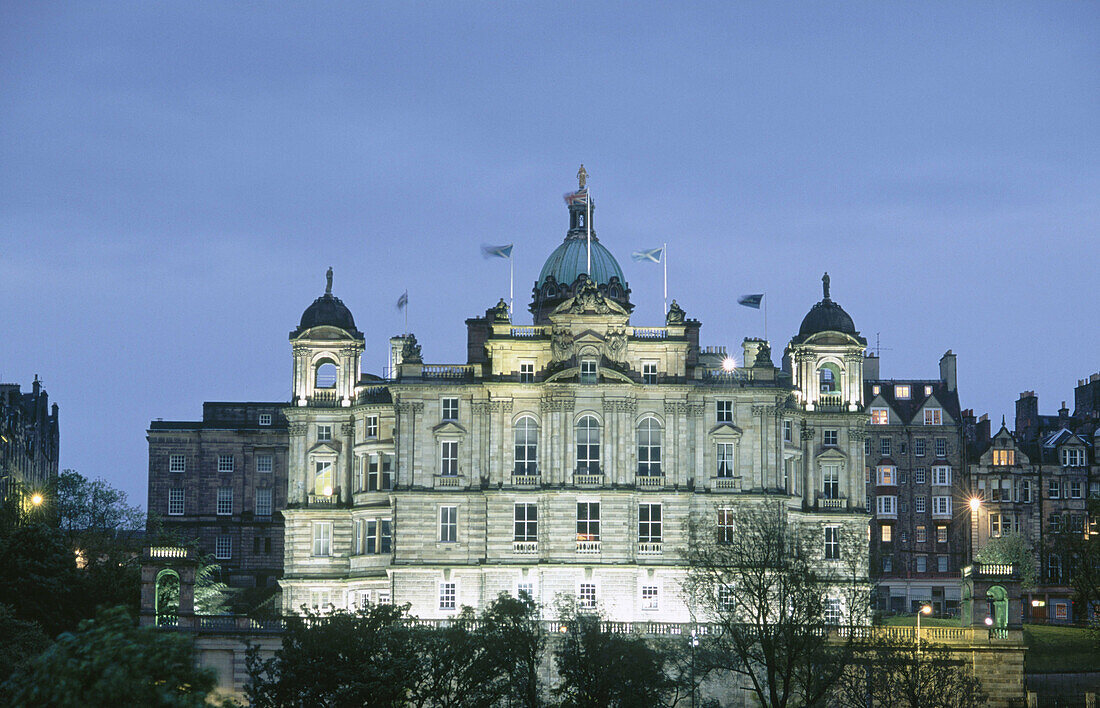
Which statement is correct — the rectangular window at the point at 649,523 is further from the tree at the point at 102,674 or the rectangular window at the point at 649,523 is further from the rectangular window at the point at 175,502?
the tree at the point at 102,674

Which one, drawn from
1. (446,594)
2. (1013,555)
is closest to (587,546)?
(446,594)

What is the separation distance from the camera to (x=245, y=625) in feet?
326

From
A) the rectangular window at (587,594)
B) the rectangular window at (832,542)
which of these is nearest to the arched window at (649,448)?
the rectangular window at (587,594)

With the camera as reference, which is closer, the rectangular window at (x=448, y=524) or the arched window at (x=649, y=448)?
the rectangular window at (x=448, y=524)

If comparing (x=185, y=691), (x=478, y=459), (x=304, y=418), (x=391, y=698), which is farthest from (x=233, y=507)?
(x=185, y=691)

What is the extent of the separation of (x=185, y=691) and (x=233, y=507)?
92984 millimetres

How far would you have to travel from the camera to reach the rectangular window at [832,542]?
4518 inches

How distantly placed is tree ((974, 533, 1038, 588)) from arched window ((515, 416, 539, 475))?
41727 mm

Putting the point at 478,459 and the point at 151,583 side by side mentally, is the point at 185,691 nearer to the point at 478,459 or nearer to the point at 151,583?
A: the point at 151,583

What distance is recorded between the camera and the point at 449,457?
11100 cm

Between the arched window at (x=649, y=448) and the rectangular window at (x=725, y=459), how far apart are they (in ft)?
12.6

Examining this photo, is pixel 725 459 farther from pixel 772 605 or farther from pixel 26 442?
pixel 26 442

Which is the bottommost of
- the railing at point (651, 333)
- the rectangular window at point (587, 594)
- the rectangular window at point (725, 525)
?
the rectangular window at point (587, 594)

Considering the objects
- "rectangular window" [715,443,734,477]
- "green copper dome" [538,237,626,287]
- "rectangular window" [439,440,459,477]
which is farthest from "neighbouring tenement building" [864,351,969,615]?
"rectangular window" [439,440,459,477]
